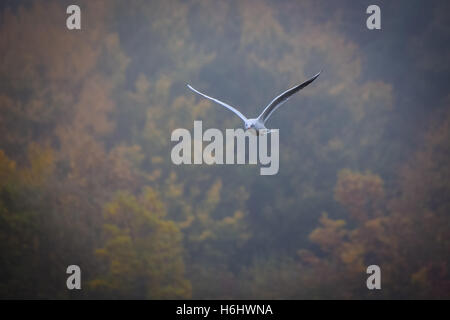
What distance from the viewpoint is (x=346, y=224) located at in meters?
39.5

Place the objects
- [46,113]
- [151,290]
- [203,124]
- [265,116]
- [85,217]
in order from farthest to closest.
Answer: [46,113], [203,124], [85,217], [151,290], [265,116]

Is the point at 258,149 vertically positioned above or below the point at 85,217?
above

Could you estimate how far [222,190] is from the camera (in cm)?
4475

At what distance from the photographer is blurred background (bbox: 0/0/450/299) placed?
33531mm

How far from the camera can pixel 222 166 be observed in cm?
4519

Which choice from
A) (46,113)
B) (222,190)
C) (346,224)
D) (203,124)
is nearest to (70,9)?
(46,113)

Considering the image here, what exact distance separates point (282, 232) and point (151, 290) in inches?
511

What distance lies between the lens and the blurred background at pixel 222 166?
33.5m

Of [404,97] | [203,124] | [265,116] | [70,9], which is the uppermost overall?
[70,9]

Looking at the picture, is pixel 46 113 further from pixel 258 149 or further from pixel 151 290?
pixel 151 290

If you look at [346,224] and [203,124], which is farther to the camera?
[203,124]

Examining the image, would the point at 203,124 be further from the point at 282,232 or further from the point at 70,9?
the point at 70,9
